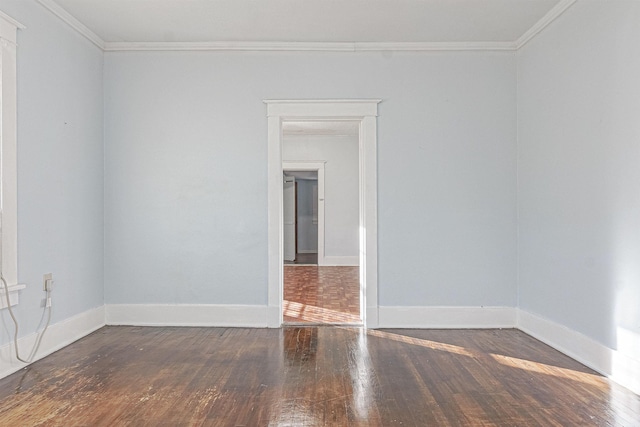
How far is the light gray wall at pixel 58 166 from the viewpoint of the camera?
332 centimetres

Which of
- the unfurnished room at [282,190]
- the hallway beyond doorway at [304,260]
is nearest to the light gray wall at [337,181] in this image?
the hallway beyond doorway at [304,260]

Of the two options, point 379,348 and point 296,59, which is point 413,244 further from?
point 296,59

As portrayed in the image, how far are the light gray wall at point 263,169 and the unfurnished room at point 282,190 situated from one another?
0.02 m

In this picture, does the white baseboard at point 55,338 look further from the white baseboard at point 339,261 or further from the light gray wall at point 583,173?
the white baseboard at point 339,261

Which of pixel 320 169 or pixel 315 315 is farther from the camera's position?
pixel 320 169

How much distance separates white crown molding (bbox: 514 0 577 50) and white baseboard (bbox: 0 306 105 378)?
4615 millimetres

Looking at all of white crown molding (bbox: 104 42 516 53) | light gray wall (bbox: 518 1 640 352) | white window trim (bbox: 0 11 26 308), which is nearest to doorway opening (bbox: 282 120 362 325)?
white crown molding (bbox: 104 42 516 53)

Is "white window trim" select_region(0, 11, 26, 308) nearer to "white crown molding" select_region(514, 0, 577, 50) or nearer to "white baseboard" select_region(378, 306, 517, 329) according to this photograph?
"white baseboard" select_region(378, 306, 517, 329)

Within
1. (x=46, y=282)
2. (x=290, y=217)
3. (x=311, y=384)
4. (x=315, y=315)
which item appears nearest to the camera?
(x=311, y=384)

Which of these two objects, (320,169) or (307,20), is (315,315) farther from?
(320,169)

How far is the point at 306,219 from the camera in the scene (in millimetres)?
13008

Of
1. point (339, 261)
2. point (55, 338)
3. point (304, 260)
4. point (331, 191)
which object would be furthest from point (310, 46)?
point (304, 260)

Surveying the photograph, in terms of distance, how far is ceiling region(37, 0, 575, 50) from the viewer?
362 cm

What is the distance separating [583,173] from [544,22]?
1365mm
